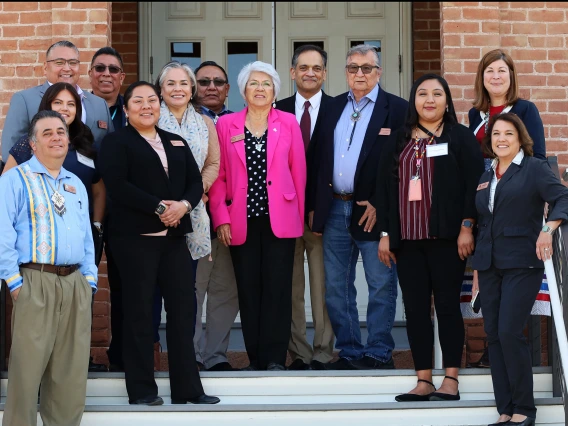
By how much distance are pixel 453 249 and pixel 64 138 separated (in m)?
2.27

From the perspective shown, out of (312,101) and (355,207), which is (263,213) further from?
(312,101)

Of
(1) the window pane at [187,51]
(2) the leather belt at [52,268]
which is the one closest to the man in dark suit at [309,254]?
(2) the leather belt at [52,268]

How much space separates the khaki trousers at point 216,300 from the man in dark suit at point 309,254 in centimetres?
42

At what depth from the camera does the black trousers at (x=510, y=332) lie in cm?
533

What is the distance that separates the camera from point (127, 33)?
28.6 ft

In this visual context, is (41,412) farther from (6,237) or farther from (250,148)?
(250,148)

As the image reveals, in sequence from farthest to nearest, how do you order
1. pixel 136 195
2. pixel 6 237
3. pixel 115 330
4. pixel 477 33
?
pixel 477 33, pixel 115 330, pixel 136 195, pixel 6 237

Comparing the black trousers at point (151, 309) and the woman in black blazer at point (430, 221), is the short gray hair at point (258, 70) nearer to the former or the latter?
the woman in black blazer at point (430, 221)

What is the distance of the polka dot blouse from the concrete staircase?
1013 mm

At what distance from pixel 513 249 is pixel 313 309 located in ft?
5.28

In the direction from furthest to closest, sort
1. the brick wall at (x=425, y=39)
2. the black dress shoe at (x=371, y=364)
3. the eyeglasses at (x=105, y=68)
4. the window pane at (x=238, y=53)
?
the window pane at (x=238, y=53) → the brick wall at (x=425, y=39) → the eyeglasses at (x=105, y=68) → the black dress shoe at (x=371, y=364)

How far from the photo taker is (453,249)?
579 cm

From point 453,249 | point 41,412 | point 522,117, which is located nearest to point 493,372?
point 453,249

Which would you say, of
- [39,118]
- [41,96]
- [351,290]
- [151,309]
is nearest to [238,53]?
[41,96]
